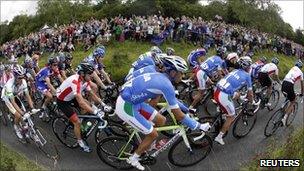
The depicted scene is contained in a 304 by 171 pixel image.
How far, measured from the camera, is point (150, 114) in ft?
32.2

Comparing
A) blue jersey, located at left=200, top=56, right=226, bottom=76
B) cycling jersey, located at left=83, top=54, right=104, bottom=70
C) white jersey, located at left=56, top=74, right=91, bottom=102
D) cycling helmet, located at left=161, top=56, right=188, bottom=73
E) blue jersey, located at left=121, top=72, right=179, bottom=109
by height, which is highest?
cycling helmet, located at left=161, top=56, right=188, bottom=73

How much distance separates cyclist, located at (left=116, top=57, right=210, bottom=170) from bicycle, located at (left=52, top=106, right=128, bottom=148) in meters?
1.49

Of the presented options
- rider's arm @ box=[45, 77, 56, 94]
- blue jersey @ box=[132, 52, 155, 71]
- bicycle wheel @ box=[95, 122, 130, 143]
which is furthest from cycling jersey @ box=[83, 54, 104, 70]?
bicycle wheel @ box=[95, 122, 130, 143]

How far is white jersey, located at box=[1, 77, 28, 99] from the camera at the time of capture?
1262 cm

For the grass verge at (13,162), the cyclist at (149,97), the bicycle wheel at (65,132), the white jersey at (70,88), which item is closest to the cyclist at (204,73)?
the bicycle wheel at (65,132)

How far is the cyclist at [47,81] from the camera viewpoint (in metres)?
14.1

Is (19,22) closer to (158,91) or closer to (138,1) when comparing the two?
(138,1)

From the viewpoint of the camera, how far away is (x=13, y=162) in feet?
36.9

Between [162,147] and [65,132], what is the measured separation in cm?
311

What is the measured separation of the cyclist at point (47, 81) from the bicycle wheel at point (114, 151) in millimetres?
4034

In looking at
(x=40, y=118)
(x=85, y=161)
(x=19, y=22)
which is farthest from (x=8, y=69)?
(x=19, y=22)

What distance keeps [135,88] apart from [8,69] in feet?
21.6

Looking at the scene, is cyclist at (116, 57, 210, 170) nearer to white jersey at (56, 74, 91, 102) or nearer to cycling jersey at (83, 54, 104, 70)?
white jersey at (56, 74, 91, 102)

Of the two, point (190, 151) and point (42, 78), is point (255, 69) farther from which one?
point (42, 78)
